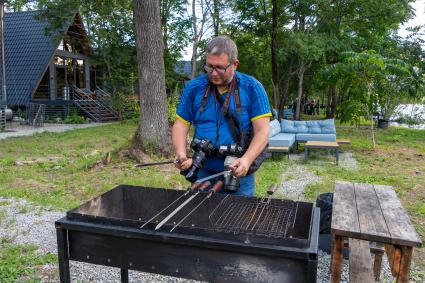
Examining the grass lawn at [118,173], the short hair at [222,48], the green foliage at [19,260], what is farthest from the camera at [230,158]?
the grass lawn at [118,173]

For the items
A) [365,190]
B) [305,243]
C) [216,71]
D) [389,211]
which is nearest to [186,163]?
[216,71]

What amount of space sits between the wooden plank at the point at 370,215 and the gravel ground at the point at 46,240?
2.77 ft

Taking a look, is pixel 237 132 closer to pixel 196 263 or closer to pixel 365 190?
pixel 196 263

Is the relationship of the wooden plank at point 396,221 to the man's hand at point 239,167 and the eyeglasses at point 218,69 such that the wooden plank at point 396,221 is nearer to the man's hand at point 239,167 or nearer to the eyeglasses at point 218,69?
the man's hand at point 239,167

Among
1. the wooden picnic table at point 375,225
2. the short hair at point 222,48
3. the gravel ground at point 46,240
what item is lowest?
the gravel ground at point 46,240

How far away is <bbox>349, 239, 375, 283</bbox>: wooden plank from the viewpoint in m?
2.99

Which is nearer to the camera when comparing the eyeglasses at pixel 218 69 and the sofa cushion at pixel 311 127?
the eyeglasses at pixel 218 69

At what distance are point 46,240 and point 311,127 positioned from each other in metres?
9.78

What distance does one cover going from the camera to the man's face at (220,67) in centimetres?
261

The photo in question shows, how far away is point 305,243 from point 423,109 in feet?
87.0

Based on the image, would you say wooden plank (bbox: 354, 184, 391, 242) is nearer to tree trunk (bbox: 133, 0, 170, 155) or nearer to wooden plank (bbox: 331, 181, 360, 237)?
wooden plank (bbox: 331, 181, 360, 237)

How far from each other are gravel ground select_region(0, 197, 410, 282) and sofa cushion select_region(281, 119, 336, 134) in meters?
8.59

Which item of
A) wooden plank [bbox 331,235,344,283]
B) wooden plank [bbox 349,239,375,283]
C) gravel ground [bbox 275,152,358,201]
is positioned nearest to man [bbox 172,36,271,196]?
wooden plank [bbox 331,235,344,283]

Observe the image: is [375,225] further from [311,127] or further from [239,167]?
[311,127]
